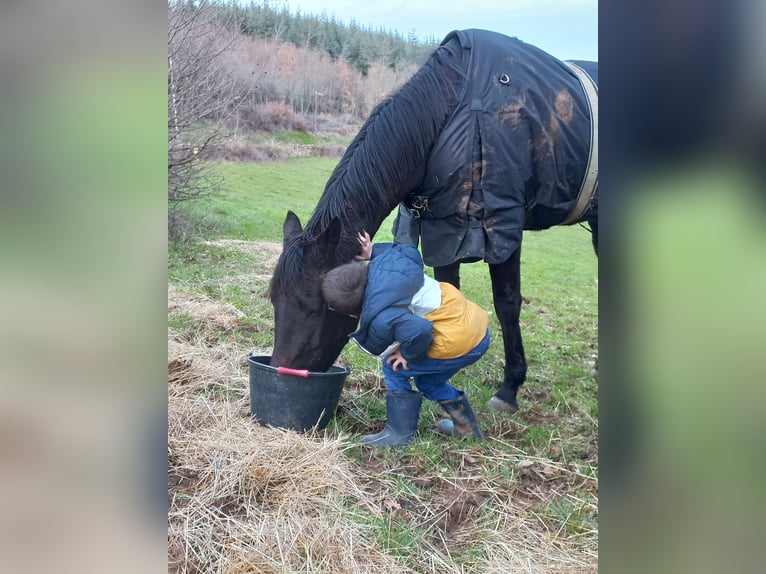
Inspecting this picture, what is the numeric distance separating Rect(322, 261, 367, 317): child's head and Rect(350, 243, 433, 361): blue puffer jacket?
32 millimetres

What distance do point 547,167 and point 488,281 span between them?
0.91 metres

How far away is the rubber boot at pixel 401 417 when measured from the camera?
3080mm

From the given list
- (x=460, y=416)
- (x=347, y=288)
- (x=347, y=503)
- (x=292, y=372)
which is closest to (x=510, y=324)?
(x=460, y=416)

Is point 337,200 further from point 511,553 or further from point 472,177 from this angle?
point 511,553

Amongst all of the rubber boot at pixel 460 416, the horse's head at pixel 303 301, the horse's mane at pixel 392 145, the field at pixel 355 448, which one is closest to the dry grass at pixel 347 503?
the field at pixel 355 448

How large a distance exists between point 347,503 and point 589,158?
85.4 inches

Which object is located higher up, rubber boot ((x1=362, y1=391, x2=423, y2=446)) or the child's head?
the child's head

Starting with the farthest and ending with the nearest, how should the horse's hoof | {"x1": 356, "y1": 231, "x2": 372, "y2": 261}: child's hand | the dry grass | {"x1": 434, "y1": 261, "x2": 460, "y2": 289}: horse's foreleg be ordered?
{"x1": 434, "y1": 261, "x2": 460, "y2": 289}: horse's foreleg → the horse's hoof → {"x1": 356, "y1": 231, "x2": 372, "y2": 261}: child's hand → the dry grass

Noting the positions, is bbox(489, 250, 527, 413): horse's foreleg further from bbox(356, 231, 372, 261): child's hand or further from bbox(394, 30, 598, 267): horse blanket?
bbox(356, 231, 372, 261): child's hand

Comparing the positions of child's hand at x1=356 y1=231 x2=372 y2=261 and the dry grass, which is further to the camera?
child's hand at x1=356 y1=231 x2=372 y2=261

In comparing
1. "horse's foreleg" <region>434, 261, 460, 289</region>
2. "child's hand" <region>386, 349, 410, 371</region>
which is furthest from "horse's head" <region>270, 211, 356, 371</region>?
"horse's foreleg" <region>434, 261, 460, 289</region>

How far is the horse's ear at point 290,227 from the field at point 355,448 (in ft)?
0.49

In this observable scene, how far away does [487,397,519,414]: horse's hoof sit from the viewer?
3.50 metres

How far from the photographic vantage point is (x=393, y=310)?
282 centimetres
